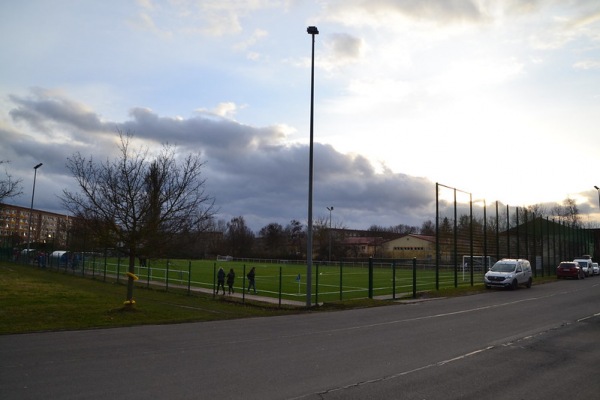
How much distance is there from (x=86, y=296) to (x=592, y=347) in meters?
19.0

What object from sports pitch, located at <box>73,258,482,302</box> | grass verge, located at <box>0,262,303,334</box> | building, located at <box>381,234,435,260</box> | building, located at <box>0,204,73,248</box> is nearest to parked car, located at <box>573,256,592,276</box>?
sports pitch, located at <box>73,258,482,302</box>

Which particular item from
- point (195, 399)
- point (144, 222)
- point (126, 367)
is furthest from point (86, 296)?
point (195, 399)

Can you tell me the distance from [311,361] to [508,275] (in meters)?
25.3

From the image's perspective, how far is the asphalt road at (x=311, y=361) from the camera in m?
7.02

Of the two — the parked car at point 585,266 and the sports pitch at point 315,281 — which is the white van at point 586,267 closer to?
the parked car at point 585,266

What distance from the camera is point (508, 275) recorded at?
101 feet

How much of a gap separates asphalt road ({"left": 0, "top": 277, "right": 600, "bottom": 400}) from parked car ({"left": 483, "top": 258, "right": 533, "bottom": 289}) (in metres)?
16.4

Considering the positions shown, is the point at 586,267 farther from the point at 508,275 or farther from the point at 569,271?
the point at 508,275

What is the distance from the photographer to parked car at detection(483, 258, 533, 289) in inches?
1209

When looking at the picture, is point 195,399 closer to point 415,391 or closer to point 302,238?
point 415,391

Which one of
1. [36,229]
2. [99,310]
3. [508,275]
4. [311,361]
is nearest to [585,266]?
[508,275]

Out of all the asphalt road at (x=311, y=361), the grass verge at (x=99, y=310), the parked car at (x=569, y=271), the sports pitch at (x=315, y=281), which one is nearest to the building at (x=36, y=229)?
the sports pitch at (x=315, y=281)

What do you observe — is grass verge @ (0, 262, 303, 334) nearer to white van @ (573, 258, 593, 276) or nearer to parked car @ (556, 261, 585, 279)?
parked car @ (556, 261, 585, 279)

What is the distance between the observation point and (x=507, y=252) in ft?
137
